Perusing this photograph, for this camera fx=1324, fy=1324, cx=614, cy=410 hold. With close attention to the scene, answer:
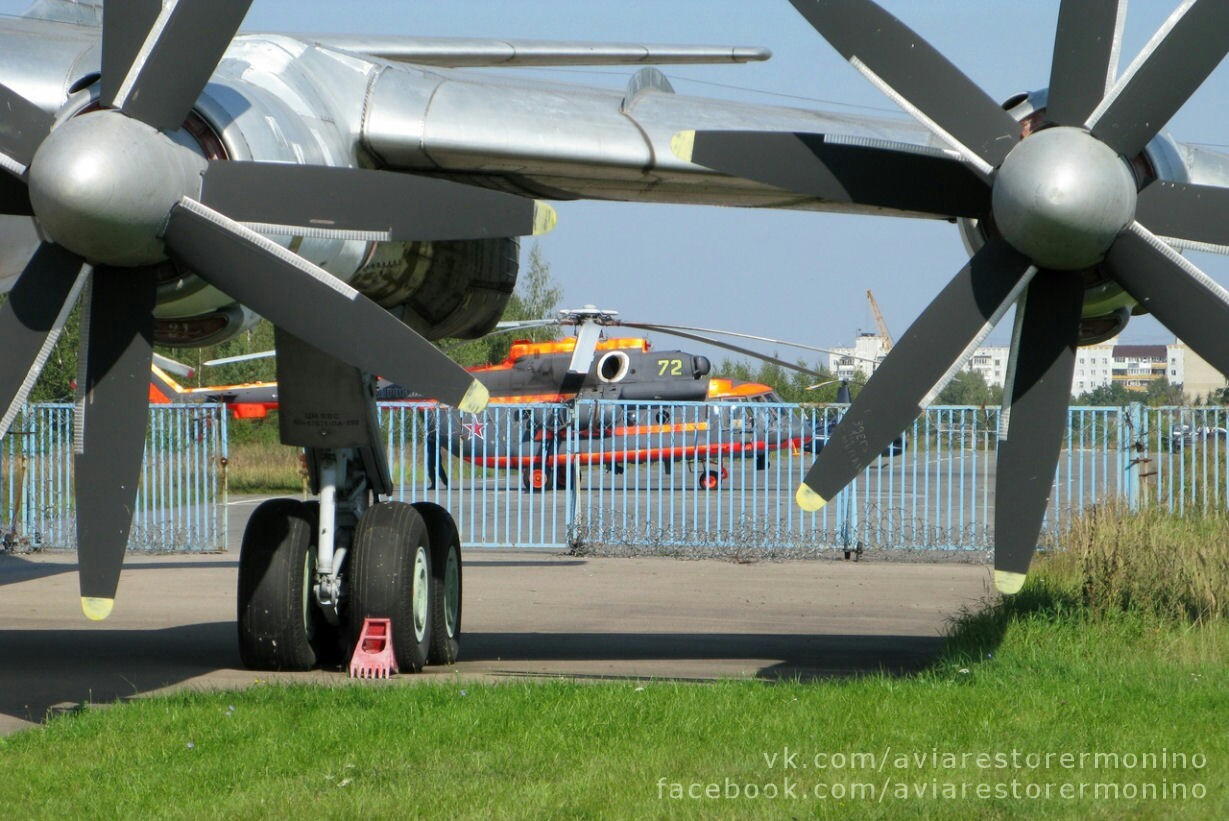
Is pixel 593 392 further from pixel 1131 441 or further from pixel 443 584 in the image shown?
pixel 443 584

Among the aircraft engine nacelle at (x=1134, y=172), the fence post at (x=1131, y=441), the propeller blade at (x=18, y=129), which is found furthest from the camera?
the fence post at (x=1131, y=441)

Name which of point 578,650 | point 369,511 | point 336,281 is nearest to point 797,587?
point 578,650

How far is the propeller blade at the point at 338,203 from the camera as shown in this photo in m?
6.43

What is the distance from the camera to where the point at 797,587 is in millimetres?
14352

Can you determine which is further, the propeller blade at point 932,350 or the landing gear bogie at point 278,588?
the landing gear bogie at point 278,588

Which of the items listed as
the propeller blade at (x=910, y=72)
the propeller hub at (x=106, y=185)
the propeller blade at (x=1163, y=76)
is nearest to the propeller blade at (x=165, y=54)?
the propeller hub at (x=106, y=185)

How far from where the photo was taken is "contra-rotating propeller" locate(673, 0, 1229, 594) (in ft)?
21.1

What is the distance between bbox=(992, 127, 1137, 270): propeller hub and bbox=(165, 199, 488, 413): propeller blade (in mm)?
2715

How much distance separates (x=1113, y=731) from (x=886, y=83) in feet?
11.1

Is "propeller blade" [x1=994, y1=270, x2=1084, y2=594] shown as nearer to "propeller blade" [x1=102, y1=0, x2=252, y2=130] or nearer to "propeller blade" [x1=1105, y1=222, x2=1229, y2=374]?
"propeller blade" [x1=1105, y1=222, x2=1229, y2=374]

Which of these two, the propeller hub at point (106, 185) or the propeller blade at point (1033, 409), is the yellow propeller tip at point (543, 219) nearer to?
the propeller hub at point (106, 185)

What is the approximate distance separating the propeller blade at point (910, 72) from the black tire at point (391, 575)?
3.90 metres

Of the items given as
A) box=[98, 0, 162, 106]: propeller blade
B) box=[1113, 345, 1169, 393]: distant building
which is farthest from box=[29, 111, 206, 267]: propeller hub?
box=[1113, 345, 1169, 393]: distant building

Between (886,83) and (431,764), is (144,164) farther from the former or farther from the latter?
(886,83)
